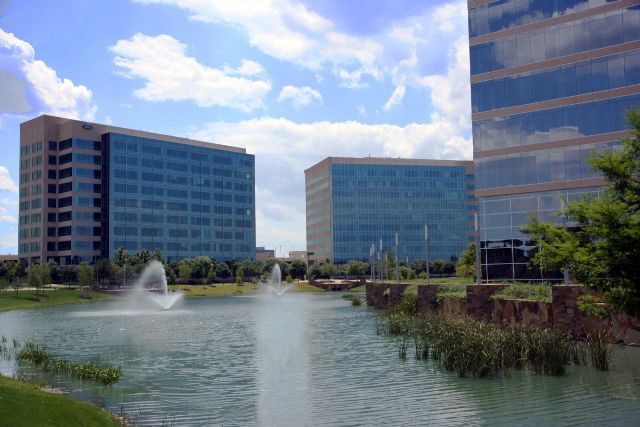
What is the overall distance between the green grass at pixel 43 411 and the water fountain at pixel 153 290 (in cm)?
7080

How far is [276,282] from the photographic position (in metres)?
174

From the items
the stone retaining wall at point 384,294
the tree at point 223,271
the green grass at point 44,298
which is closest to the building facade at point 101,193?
the tree at point 223,271

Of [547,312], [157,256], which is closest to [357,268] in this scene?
[157,256]

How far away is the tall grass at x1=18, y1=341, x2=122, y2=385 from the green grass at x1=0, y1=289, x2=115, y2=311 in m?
58.4

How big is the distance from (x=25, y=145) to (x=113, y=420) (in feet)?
553

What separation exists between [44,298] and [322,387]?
3353 inches

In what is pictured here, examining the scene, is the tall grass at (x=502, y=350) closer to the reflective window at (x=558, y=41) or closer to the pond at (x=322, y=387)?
the pond at (x=322, y=387)

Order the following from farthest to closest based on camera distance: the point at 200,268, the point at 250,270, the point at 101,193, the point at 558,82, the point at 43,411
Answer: the point at 250,270 < the point at 101,193 < the point at 200,268 < the point at 558,82 < the point at 43,411

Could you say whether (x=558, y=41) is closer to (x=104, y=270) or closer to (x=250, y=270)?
(x=104, y=270)

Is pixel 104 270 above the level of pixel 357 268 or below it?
above

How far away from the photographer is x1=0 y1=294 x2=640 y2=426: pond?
19891 millimetres

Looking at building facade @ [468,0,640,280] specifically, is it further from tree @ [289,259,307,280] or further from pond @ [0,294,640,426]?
tree @ [289,259,307,280]

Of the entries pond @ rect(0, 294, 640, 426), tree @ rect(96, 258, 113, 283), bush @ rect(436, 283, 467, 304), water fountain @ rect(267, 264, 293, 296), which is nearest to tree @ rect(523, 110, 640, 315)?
pond @ rect(0, 294, 640, 426)

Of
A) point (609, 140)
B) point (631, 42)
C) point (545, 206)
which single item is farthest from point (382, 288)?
point (631, 42)
